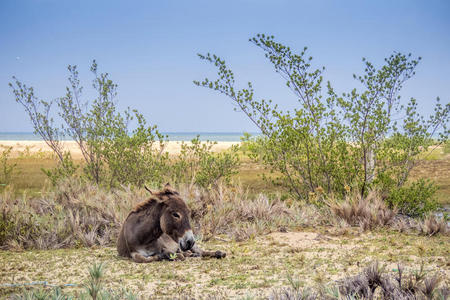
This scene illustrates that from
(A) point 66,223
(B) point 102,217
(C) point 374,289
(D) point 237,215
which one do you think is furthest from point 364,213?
(A) point 66,223

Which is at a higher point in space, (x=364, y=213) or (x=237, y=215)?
(x=364, y=213)

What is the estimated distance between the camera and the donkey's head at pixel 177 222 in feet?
21.0

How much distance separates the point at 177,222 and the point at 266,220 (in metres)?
4.17

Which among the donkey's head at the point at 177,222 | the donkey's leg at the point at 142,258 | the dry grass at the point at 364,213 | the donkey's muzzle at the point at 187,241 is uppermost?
the donkey's head at the point at 177,222

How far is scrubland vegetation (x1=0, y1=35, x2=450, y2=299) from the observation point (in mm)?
5207

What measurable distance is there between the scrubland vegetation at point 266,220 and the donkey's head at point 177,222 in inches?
16.3

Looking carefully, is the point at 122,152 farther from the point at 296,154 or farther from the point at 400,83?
the point at 400,83

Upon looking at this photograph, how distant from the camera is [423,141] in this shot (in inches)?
510

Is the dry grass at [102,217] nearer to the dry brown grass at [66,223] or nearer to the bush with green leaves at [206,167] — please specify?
the dry brown grass at [66,223]

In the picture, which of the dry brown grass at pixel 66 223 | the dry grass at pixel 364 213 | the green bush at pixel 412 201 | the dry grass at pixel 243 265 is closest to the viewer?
the dry grass at pixel 243 265

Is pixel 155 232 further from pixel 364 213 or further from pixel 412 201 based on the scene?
pixel 412 201

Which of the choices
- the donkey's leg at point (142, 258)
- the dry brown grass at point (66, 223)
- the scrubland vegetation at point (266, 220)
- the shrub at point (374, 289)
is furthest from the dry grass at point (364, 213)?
the shrub at point (374, 289)

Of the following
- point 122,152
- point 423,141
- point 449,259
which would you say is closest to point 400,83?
point 423,141

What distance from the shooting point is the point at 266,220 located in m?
10.3
